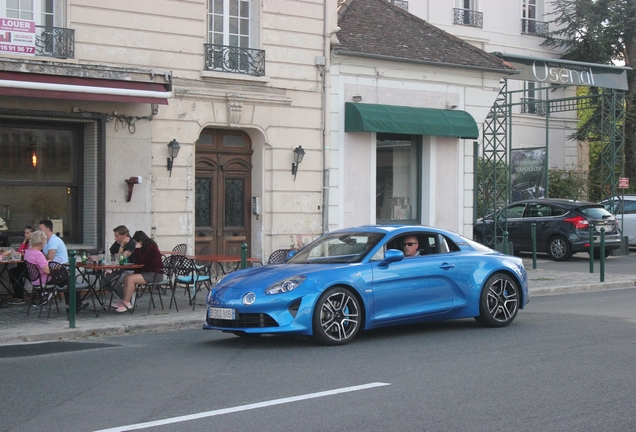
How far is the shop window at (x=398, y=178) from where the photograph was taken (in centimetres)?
2030

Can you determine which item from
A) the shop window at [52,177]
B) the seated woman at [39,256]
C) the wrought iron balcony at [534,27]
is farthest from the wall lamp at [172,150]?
the wrought iron balcony at [534,27]

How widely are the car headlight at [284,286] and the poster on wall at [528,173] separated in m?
23.7

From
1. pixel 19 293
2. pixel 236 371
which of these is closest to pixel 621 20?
pixel 19 293

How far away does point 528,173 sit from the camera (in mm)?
33062

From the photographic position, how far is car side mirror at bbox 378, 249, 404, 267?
407 inches

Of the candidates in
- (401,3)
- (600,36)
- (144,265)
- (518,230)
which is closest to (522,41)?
(600,36)

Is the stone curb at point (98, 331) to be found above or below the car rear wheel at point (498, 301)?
below

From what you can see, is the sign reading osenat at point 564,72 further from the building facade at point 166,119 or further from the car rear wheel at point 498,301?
the car rear wheel at point 498,301

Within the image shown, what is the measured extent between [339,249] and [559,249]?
14.5 metres

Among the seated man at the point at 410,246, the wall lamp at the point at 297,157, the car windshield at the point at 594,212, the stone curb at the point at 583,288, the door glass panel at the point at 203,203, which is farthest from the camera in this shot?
the car windshield at the point at 594,212

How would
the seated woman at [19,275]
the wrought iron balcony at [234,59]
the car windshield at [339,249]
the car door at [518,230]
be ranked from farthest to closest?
the car door at [518,230] → the wrought iron balcony at [234,59] → the seated woman at [19,275] → the car windshield at [339,249]

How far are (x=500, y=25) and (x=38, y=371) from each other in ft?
106

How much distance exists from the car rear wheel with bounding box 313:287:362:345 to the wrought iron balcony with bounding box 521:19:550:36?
31.0 meters

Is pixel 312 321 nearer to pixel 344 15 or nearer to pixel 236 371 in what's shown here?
pixel 236 371
